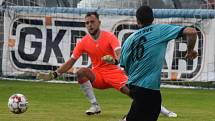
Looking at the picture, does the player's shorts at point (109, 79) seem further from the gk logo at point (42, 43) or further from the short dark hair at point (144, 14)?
the gk logo at point (42, 43)

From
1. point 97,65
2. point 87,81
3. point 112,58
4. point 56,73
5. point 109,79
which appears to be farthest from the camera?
point 97,65

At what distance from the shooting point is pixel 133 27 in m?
20.8

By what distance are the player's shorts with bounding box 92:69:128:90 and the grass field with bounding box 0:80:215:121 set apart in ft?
1.82

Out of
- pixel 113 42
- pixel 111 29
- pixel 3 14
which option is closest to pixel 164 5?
pixel 111 29

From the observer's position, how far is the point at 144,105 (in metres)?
7.89

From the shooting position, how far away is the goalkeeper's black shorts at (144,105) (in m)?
7.89

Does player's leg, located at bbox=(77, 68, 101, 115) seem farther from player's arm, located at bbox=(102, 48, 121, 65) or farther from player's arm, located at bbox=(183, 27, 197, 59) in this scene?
player's arm, located at bbox=(183, 27, 197, 59)

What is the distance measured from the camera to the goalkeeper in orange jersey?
12.6m

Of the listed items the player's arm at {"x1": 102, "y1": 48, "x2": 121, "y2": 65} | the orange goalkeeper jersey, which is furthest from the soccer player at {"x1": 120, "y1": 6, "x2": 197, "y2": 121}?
the orange goalkeeper jersey

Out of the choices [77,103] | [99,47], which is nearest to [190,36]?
[99,47]

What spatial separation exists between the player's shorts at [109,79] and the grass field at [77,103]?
1.82 ft

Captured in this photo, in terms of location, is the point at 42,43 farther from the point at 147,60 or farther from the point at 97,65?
the point at 147,60

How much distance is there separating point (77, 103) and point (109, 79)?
280 centimetres

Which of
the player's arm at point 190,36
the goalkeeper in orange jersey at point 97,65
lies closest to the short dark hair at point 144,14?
the player's arm at point 190,36
